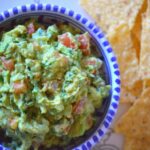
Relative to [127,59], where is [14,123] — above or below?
below

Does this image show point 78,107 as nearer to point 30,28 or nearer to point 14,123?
point 14,123

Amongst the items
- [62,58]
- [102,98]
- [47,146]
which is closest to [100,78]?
[102,98]

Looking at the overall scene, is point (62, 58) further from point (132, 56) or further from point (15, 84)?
point (132, 56)

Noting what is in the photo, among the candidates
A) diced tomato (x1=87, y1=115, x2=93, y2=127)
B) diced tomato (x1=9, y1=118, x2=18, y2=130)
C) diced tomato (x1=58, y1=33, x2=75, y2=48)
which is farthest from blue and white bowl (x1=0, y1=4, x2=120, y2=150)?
diced tomato (x1=9, y1=118, x2=18, y2=130)

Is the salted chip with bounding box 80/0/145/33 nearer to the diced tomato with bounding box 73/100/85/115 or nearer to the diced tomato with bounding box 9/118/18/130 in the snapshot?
the diced tomato with bounding box 73/100/85/115

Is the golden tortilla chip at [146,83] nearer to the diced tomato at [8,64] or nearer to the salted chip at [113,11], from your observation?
the salted chip at [113,11]

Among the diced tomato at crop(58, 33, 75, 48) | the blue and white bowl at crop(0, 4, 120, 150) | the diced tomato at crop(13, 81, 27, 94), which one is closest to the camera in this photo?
the diced tomato at crop(13, 81, 27, 94)

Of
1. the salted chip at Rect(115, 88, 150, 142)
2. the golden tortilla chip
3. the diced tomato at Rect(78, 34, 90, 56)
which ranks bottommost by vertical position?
the salted chip at Rect(115, 88, 150, 142)

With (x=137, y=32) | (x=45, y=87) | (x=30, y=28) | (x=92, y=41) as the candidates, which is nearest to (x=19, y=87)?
(x=45, y=87)
